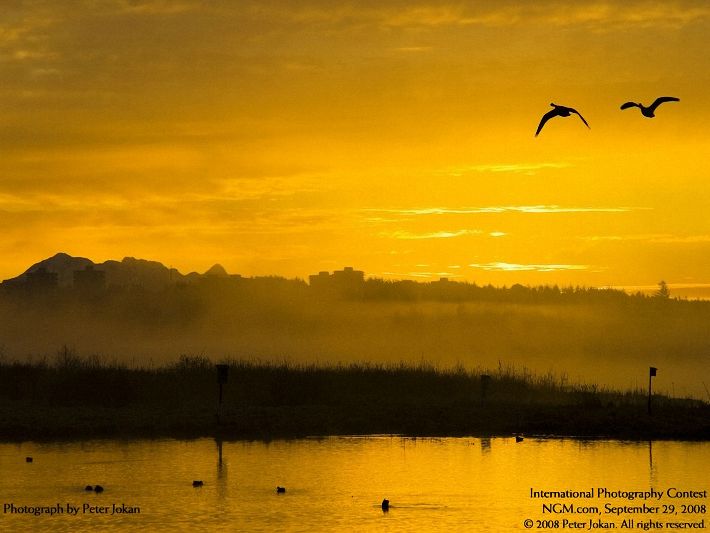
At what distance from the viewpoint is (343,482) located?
24781 millimetres

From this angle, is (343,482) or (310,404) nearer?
(343,482)

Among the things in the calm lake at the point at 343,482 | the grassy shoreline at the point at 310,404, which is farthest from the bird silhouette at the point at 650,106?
the grassy shoreline at the point at 310,404

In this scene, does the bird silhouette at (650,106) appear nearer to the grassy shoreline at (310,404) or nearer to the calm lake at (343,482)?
the calm lake at (343,482)

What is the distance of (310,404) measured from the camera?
135ft

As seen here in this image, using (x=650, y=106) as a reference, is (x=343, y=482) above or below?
below

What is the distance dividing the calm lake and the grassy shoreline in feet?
6.42

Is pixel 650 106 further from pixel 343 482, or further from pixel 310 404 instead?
pixel 310 404

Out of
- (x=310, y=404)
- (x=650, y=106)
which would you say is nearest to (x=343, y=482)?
(x=650, y=106)

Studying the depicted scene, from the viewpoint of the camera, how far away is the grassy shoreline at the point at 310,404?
34.5m

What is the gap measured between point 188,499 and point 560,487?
7.25 meters

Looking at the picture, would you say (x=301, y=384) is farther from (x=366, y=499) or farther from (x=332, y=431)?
(x=366, y=499)

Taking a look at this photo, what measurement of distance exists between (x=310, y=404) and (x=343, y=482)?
1633 cm

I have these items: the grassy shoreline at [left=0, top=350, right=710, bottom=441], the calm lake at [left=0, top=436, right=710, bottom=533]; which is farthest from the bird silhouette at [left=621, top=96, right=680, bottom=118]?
the grassy shoreline at [left=0, top=350, right=710, bottom=441]

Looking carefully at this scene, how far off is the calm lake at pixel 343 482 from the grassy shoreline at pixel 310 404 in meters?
1.96
